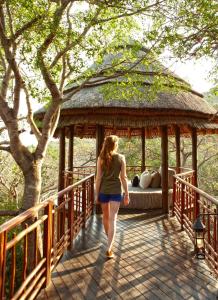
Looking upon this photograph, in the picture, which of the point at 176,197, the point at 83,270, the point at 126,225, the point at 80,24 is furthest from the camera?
the point at 176,197

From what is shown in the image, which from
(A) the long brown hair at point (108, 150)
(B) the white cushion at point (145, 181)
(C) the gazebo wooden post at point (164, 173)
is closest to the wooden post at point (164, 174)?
(C) the gazebo wooden post at point (164, 173)

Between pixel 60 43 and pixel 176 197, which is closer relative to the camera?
pixel 60 43

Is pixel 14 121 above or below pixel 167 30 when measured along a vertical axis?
below

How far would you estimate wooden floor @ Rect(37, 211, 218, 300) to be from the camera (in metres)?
3.17

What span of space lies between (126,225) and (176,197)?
53.9 inches

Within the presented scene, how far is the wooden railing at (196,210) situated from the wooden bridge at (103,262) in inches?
0.8

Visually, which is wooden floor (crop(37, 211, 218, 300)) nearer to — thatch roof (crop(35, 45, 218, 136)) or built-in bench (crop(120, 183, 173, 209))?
built-in bench (crop(120, 183, 173, 209))

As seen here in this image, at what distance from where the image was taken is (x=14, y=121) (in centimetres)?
496

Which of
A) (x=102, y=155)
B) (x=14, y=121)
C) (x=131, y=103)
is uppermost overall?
(x=131, y=103)

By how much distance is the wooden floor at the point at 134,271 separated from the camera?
317cm

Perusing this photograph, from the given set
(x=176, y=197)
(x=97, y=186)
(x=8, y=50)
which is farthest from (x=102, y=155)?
(x=176, y=197)

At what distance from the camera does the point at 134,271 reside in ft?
12.4

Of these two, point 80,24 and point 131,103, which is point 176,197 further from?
point 80,24

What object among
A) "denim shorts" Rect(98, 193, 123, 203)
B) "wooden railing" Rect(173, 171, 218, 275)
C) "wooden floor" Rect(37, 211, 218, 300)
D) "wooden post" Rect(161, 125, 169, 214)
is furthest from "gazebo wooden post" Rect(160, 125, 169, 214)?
"denim shorts" Rect(98, 193, 123, 203)
